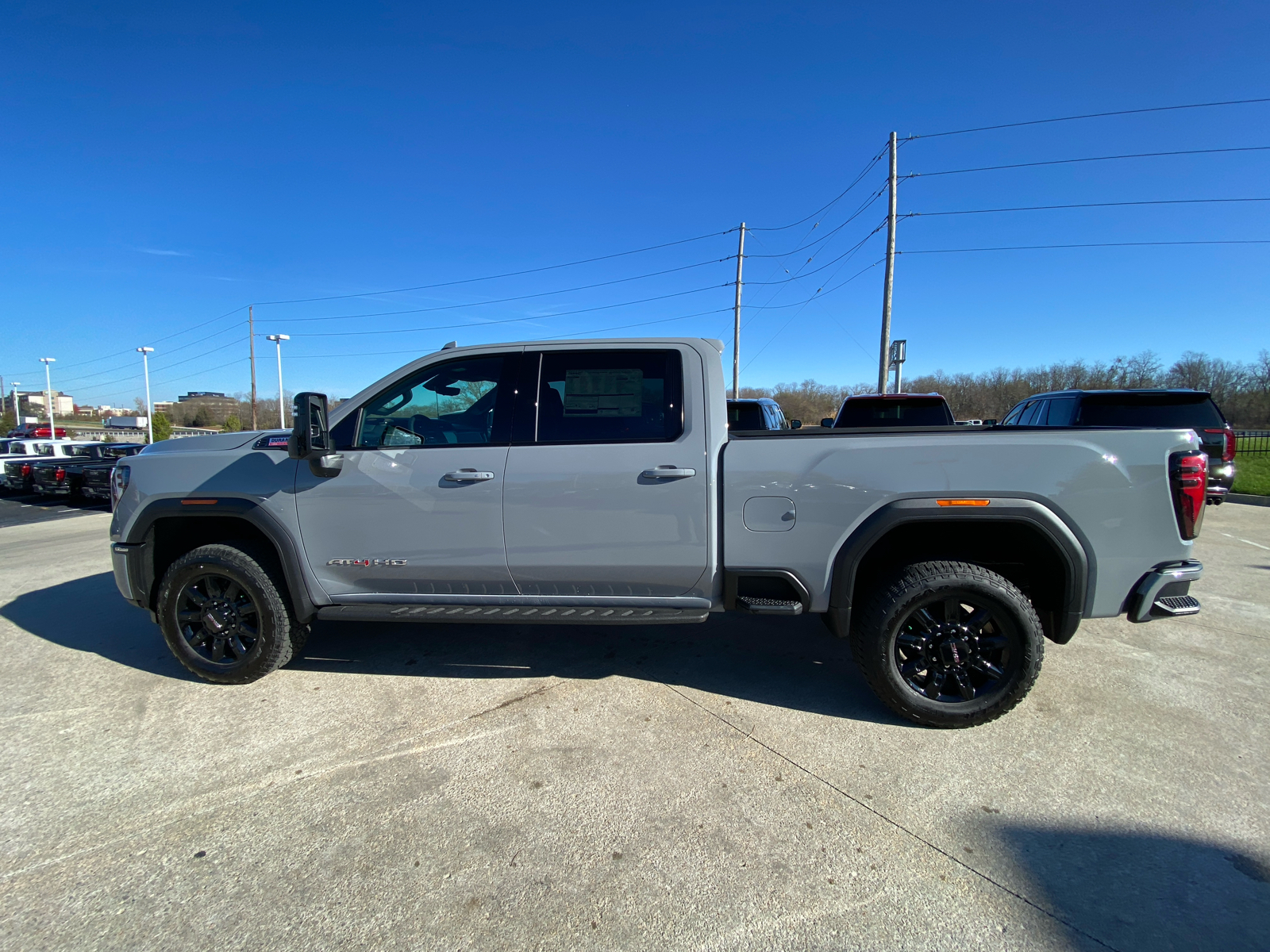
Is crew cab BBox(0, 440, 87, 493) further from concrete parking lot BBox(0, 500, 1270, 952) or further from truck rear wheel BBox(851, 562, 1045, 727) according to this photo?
truck rear wheel BBox(851, 562, 1045, 727)

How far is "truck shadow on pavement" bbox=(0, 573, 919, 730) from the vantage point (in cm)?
351

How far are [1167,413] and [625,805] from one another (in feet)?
27.4

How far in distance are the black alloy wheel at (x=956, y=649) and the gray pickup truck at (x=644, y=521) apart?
1 cm

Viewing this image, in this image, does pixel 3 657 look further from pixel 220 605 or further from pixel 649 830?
pixel 649 830

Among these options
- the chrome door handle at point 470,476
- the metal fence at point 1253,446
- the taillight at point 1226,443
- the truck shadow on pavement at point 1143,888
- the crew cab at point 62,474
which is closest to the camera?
the truck shadow on pavement at point 1143,888

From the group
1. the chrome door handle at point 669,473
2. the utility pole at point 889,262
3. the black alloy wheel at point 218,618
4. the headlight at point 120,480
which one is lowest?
the black alloy wheel at point 218,618

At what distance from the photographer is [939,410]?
7.84 metres

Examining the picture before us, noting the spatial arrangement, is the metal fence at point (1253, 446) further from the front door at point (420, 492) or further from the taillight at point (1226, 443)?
the front door at point (420, 492)

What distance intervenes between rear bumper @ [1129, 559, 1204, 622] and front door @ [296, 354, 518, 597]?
3172 millimetres

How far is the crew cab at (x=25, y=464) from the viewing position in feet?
47.8

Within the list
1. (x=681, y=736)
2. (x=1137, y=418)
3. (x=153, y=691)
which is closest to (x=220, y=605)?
(x=153, y=691)

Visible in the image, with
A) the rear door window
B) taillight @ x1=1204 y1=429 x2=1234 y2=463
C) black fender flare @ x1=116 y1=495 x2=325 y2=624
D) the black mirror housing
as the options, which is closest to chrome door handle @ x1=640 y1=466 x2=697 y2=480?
the rear door window

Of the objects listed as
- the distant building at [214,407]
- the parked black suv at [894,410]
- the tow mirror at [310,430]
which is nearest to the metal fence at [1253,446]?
the parked black suv at [894,410]

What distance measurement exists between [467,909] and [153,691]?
2815 mm
